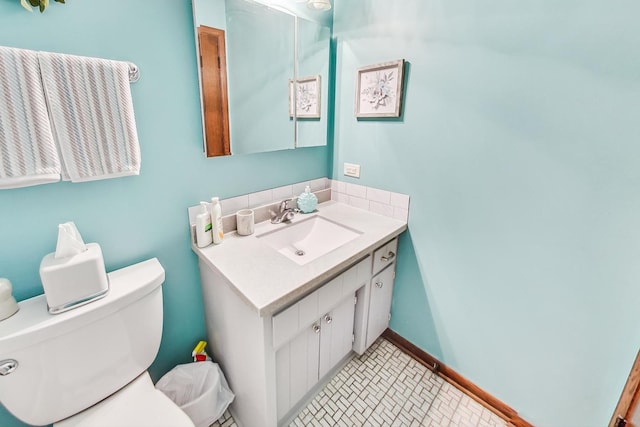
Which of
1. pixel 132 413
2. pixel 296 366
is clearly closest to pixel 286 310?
pixel 296 366

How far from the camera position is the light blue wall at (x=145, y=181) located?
855mm

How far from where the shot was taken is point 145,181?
109 cm

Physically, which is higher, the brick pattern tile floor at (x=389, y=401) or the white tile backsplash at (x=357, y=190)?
the white tile backsplash at (x=357, y=190)

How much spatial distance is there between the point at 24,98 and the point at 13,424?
1110 mm

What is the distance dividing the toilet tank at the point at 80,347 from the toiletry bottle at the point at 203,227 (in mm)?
195

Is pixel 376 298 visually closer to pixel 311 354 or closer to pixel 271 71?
pixel 311 354

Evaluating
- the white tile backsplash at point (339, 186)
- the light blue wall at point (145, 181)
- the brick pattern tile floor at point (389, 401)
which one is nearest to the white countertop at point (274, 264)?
the light blue wall at point (145, 181)

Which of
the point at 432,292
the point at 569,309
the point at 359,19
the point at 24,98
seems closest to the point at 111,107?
the point at 24,98

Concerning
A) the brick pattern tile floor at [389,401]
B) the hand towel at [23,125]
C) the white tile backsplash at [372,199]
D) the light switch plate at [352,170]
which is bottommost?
the brick pattern tile floor at [389,401]

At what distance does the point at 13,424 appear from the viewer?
98 cm

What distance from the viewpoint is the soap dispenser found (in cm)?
160

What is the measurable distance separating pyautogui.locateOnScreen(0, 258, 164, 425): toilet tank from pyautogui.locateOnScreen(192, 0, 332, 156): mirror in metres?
0.64

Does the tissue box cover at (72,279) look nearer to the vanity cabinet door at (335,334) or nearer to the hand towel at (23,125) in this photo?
the hand towel at (23,125)

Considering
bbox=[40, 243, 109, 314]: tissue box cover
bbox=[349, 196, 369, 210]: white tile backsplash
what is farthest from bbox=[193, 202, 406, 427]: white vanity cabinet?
bbox=[40, 243, 109, 314]: tissue box cover
